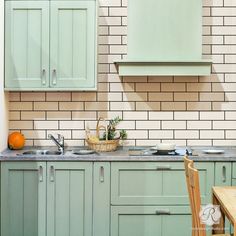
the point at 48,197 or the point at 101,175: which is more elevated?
the point at 101,175

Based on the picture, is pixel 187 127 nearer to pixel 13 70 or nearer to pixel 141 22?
pixel 141 22

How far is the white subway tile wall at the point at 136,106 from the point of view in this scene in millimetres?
4625

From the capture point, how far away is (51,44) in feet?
14.1

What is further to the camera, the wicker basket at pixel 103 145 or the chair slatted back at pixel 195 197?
the wicker basket at pixel 103 145

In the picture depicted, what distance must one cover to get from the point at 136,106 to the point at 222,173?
1055mm

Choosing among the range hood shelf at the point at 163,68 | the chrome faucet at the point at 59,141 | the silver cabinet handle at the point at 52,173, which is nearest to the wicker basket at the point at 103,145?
the chrome faucet at the point at 59,141

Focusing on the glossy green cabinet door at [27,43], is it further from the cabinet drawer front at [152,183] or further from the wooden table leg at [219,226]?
the wooden table leg at [219,226]

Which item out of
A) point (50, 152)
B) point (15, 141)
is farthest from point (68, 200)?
point (15, 141)

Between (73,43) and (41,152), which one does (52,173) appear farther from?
(73,43)

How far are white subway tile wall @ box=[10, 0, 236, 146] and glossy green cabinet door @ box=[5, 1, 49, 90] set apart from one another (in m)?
0.34

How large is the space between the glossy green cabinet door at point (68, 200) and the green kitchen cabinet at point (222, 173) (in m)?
1.02

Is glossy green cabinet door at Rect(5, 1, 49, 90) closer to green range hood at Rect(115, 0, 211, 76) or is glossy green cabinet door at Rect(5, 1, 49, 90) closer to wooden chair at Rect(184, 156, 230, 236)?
green range hood at Rect(115, 0, 211, 76)

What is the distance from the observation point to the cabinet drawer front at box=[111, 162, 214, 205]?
4.07 meters

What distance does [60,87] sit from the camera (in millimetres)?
4328
